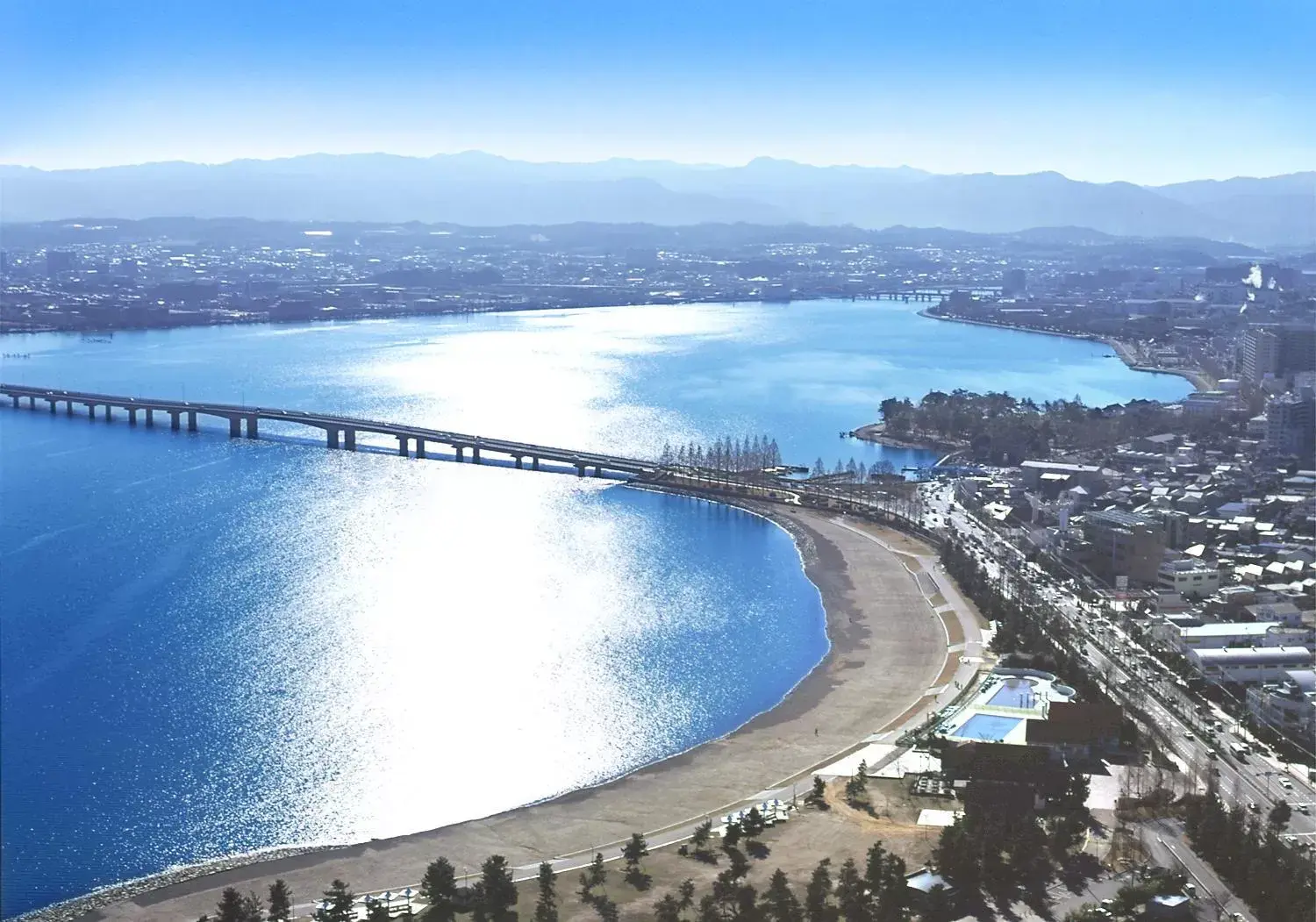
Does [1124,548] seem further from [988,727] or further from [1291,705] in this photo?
[988,727]

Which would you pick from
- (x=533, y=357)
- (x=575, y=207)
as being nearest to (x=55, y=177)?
(x=575, y=207)

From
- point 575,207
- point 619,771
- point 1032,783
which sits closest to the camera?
point 1032,783

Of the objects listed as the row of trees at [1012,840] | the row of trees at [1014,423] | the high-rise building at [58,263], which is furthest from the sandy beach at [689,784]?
the high-rise building at [58,263]

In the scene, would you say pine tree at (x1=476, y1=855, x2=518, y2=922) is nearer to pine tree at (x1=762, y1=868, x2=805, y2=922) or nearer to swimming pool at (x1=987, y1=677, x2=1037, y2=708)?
pine tree at (x1=762, y1=868, x2=805, y2=922)

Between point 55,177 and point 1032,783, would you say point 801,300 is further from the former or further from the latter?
point 55,177

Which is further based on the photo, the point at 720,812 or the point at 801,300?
the point at 801,300

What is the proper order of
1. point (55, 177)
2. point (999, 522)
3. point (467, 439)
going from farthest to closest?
point (55, 177) < point (467, 439) < point (999, 522)
